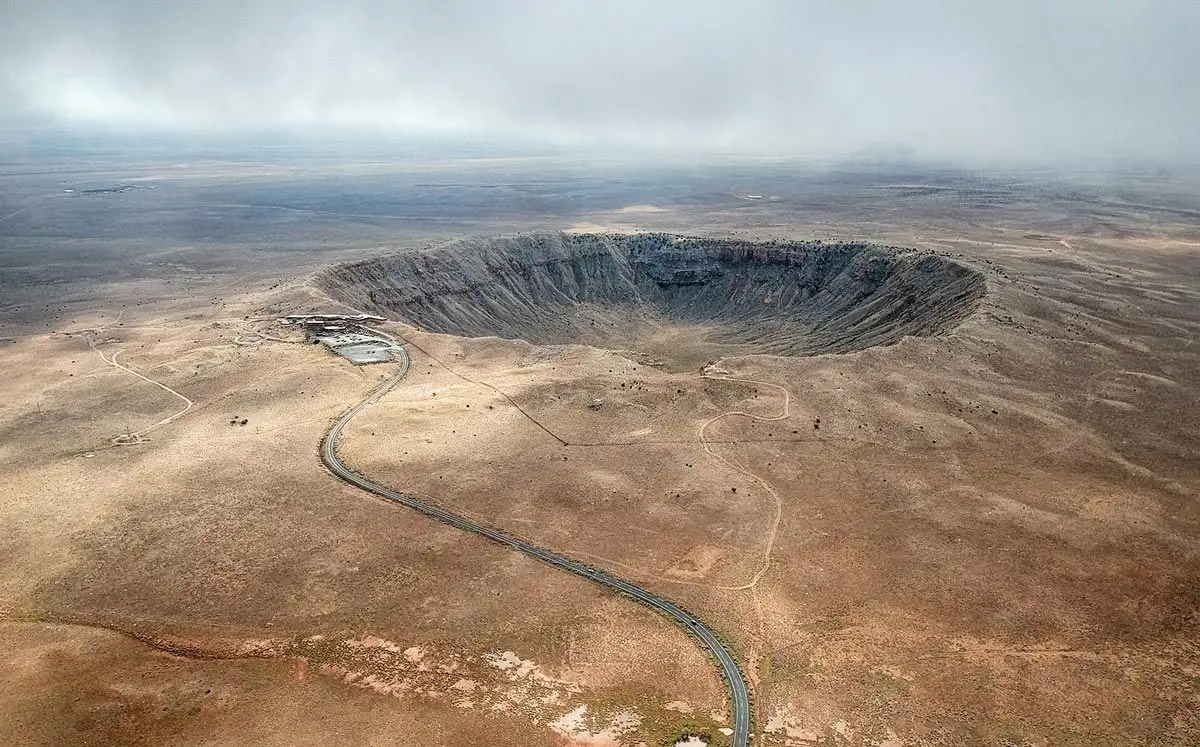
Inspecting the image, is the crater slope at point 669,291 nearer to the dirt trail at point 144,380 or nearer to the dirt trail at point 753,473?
the dirt trail at point 753,473

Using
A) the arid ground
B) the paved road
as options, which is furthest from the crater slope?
the paved road

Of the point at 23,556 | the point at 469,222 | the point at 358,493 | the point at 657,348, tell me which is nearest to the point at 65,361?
the point at 23,556

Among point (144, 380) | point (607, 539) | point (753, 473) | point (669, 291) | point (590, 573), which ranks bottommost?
point (590, 573)

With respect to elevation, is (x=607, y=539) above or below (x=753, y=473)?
below

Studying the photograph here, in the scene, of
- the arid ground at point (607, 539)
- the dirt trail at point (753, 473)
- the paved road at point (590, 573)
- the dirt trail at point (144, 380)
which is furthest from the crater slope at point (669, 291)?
the paved road at point (590, 573)

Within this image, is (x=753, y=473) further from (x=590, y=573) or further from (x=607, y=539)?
(x=590, y=573)

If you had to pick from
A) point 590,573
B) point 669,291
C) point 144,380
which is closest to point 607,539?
point 590,573
